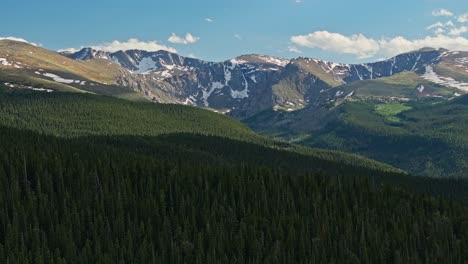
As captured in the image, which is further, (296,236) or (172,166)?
(172,166)

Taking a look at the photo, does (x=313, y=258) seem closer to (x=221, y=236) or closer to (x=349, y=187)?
(x=221, y=236)

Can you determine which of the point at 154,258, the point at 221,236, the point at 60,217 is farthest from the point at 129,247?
the point at 60,217

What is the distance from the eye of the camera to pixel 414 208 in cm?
12325

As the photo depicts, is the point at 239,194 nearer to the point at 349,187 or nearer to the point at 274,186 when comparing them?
the point at 274,186

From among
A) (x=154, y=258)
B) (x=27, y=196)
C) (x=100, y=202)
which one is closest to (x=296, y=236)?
(x=154, y=258)

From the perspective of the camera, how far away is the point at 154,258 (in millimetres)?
81000

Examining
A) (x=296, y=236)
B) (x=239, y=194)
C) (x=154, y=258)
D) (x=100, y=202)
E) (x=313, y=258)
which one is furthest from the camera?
(x=239, y=194)

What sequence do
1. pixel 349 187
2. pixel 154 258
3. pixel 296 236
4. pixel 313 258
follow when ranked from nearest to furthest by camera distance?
pixel 154 258 → pixel 313 258 → pixel 296 236 → pixel 349 187

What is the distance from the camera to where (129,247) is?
84.3m

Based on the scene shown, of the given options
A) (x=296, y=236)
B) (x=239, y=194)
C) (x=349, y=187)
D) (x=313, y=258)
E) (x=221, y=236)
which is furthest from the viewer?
(x=349, y=187)

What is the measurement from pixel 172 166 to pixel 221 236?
149ft

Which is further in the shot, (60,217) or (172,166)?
(172,166)

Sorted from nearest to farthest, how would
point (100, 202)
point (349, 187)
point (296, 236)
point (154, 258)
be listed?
point (154, 258)
point (296, 236)
point (100, 202)
point (349, 187)

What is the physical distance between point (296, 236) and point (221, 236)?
1516 cm
